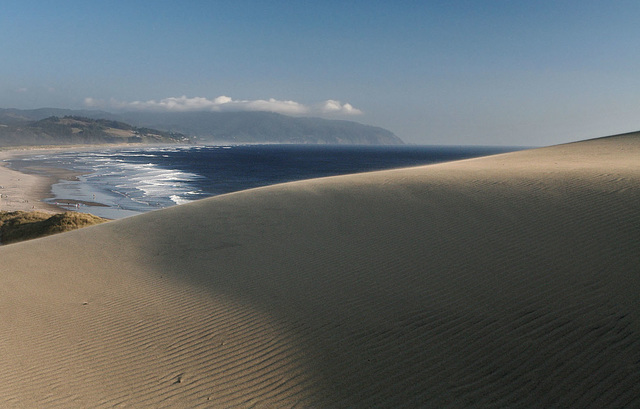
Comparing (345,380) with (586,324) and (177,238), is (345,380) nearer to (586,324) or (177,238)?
(586,324)

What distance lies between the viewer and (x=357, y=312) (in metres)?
6.08

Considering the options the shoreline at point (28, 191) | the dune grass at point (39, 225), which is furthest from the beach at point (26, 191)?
the dune grass at point (39, 225)

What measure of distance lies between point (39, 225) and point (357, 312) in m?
17.6

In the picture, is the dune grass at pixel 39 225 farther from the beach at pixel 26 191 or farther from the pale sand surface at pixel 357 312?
the beach at pixel 26 191

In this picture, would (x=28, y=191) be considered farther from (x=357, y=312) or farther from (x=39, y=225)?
(x=357, y=312)

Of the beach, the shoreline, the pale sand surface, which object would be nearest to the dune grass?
the pale sand surface

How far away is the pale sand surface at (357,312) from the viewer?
4.38 metres

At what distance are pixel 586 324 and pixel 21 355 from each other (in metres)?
7.43

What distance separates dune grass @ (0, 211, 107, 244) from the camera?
57.4ft

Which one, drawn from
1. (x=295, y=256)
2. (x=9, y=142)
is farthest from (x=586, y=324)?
Result: (x=9, y=142)

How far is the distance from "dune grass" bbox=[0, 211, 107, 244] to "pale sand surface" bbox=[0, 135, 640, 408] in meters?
6.14

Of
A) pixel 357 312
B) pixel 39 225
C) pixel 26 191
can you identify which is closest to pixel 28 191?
pixel 26 191

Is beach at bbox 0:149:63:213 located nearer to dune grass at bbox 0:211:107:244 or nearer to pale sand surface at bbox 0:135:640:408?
dune grass at bbox 0:211:107:244

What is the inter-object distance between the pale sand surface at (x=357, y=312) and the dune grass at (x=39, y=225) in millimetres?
6138
